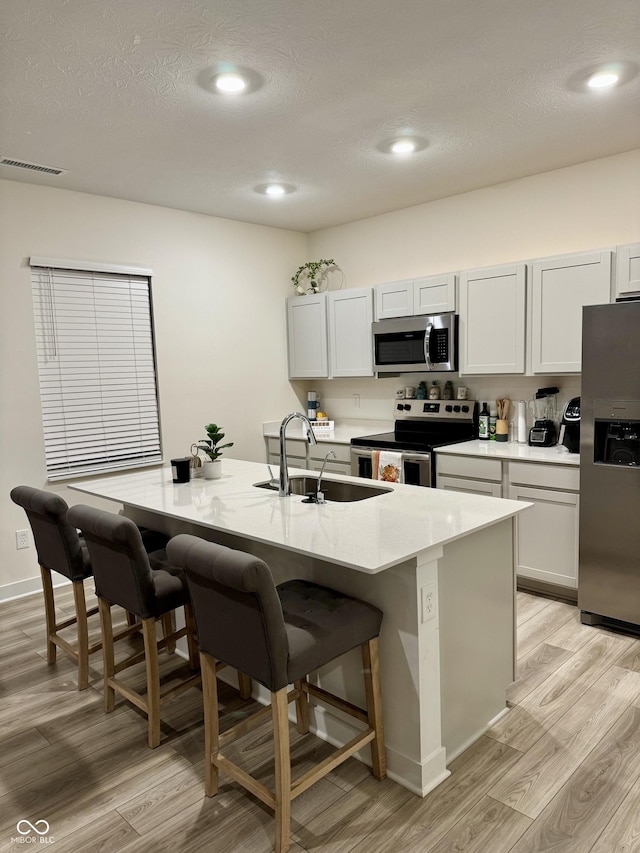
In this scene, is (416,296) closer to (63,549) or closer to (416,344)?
(416,344)

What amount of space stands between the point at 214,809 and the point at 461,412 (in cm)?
332

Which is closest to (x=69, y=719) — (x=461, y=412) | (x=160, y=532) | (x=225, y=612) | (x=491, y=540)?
(x=160, y=532)

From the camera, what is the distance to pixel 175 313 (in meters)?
4.81

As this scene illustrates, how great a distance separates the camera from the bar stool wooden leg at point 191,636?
2.74 m

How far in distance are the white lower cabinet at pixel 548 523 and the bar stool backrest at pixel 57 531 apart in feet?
8.17

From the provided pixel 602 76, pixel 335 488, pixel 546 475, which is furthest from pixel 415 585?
pixel 602 76

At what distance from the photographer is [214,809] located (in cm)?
200

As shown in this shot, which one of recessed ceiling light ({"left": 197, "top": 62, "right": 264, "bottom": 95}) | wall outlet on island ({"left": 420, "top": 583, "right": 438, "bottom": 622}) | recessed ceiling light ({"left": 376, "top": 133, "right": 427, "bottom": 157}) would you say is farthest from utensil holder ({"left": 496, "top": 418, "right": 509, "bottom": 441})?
recessed ceiling light ({"left": 197, "top": 62, "right": 264, "bottom": 95})

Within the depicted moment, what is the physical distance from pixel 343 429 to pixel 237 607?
391 centimetres

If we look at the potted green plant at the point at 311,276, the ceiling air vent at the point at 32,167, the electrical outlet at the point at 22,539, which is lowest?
the electrical outlet at the point at 22,539

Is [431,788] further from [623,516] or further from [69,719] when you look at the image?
[623,516]

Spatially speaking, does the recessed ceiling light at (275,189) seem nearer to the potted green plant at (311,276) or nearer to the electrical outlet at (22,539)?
the potted green plant at (311,276)

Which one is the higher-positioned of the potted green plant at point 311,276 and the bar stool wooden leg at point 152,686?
the potted green plant at point 311,276

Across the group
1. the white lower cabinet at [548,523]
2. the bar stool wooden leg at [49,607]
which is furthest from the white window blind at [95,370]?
the white lower cabinet at [548,523]
